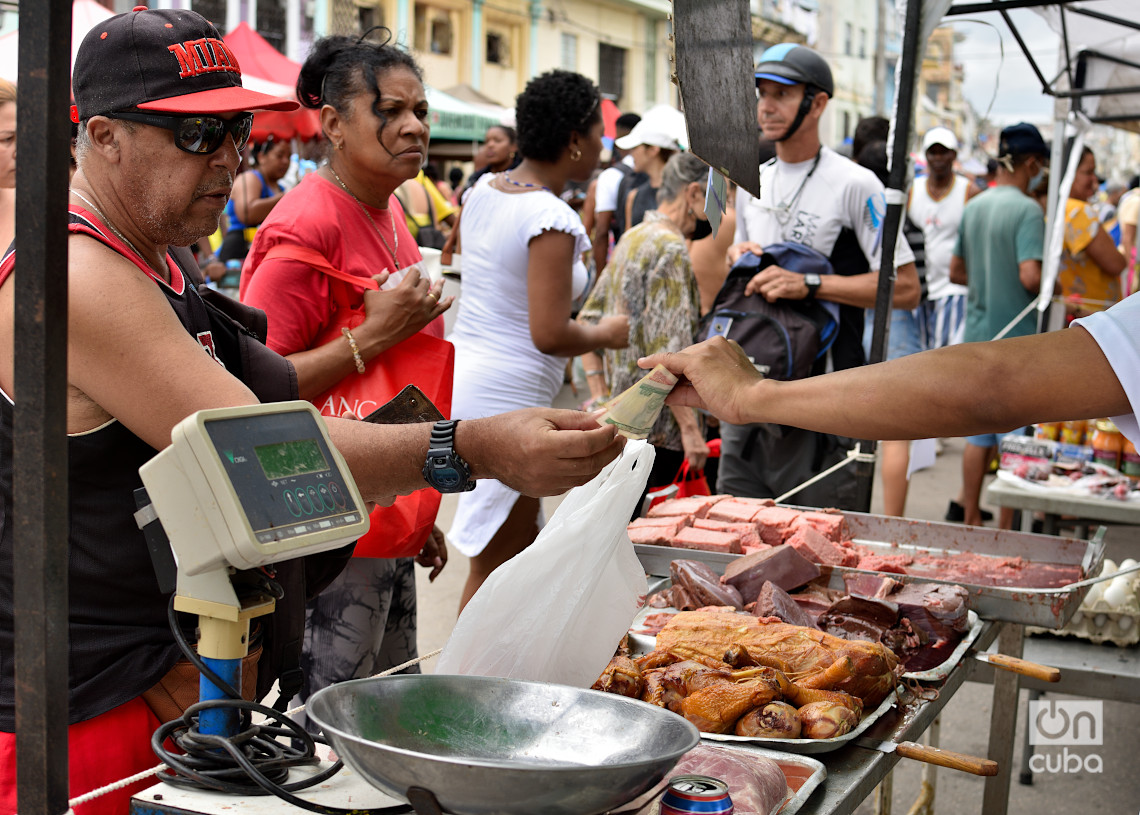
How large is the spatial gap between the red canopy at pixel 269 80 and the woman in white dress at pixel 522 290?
662 centimetres

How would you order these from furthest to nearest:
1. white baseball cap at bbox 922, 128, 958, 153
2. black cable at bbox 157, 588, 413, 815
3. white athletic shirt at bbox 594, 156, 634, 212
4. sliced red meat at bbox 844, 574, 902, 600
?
1. white athletic shirt at bbox 594, 156, 634, 212
2. white baseball cap at bbox 922, 128, 958, 153
3. sliced red meat at bbox 844, 574, 902, 600
4. black cable at bbox 157, 588, 413, 815

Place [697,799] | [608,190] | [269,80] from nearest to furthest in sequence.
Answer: [697,799]
[608,190]
[269,80]

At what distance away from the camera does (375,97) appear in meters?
2.96

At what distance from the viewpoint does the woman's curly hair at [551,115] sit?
3.92 meters

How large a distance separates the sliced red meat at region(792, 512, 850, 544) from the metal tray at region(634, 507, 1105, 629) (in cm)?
15

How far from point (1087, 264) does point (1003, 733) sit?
5.35 m

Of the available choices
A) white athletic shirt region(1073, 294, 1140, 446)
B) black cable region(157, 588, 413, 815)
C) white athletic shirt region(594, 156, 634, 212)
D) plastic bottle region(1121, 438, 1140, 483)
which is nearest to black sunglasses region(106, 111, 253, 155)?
black cable region(157, 588, 413, 815)

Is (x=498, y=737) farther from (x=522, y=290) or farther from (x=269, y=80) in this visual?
(x=269, y=80)

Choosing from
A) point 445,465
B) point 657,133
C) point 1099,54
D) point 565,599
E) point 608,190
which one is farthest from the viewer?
point 608,190

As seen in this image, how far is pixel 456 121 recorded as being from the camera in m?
14.8

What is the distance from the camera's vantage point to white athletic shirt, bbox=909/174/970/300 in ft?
27.7

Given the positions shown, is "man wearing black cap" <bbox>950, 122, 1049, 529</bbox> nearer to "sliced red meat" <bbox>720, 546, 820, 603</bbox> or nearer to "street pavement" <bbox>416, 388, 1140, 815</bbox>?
"street pavement" <bbox>416, 388, 1140, 815</bbox>

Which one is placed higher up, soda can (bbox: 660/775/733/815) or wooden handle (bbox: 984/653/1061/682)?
soda can (bbox: 660/775/733/815)

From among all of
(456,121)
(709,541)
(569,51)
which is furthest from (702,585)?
(569,51)
